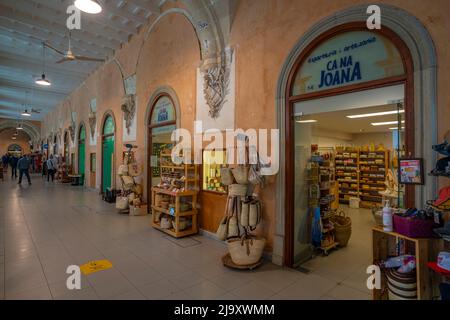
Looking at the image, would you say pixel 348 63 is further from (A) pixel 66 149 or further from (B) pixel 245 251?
(A) pixel 66 149

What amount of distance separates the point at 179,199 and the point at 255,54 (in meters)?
2.92

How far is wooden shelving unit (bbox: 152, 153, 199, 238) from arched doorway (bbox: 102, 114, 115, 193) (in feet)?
15.0

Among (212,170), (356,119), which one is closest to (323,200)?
(212,170)

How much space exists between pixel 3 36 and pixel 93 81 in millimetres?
3388

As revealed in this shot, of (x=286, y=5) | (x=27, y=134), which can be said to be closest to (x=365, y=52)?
(x=286, y=5)

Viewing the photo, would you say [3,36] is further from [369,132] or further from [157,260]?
[369,132]

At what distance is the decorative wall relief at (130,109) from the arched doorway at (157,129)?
1.00m

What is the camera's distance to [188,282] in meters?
2.79

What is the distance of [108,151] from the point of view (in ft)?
29.2

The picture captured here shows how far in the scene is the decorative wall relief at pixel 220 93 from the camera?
13.6ft

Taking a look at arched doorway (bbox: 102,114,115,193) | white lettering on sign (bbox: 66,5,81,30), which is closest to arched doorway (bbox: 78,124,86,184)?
arched doorway (bbox: 102,114,115,193)

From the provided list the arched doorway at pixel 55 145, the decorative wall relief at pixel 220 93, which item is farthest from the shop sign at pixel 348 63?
the arched doorway at pixel 55 145

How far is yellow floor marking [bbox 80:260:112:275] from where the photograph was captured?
303 centimetres

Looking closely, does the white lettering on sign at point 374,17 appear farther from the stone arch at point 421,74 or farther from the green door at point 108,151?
the green door at point 108,151
